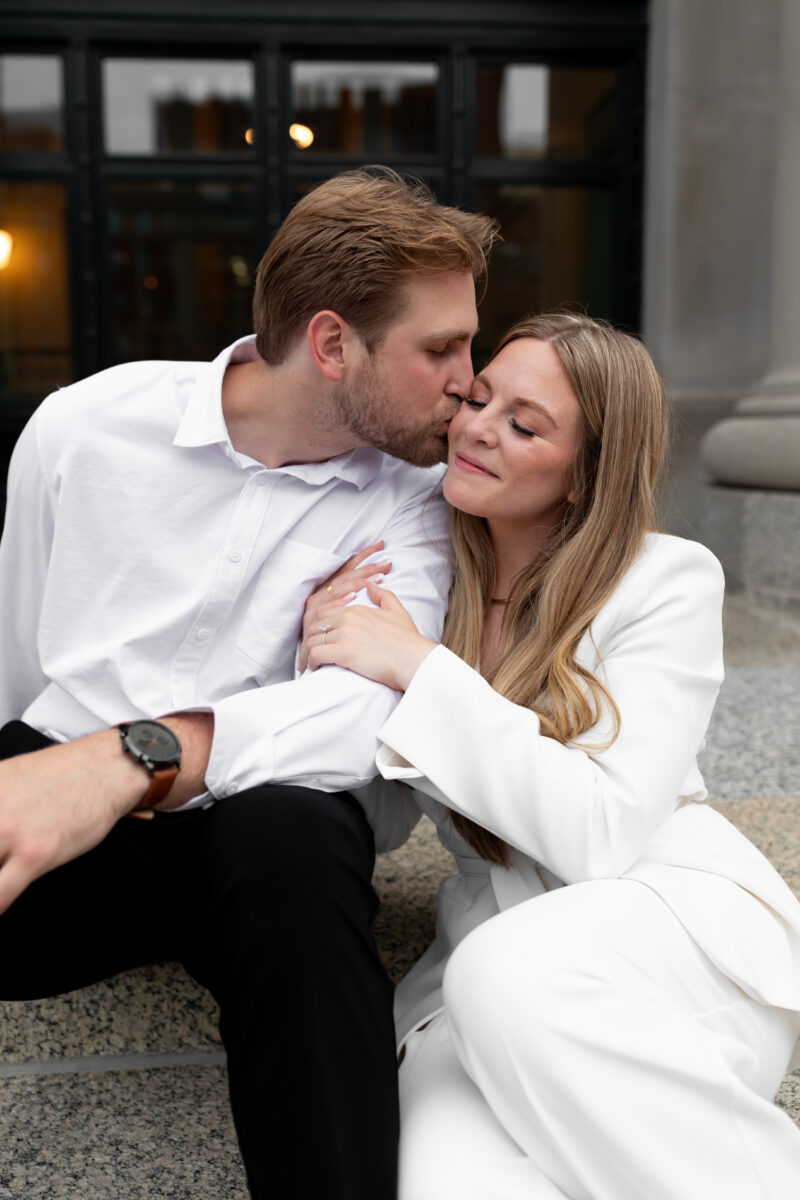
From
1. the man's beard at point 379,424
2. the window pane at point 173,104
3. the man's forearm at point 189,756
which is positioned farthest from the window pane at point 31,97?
the man's forearm at point 189,756

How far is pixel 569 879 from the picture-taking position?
5.90ft

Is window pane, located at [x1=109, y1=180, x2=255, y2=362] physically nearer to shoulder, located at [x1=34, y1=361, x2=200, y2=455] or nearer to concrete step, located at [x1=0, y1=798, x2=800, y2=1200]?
shoulder, located at [x1=34, y1=361, x2=200, y2=455]

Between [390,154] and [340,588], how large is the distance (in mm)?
7356

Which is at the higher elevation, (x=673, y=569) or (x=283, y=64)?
(x=283, y=64)

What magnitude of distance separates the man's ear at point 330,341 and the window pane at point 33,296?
663 cm

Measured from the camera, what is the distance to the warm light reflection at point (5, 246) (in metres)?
8.43

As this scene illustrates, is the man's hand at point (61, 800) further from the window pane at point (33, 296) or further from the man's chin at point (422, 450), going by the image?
the window pane at point (33, 296)

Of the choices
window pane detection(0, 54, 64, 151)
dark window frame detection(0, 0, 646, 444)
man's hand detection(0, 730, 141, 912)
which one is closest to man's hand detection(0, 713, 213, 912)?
man's hand detection(0, 730, 141, 912)

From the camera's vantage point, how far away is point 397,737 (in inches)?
72.6

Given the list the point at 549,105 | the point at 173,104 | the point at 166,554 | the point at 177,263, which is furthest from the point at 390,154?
the point at 166,554

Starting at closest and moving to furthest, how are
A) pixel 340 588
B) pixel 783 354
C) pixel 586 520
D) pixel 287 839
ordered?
1. pixel 287 839
2. pixel 586 520
3. pixel 340 588
4. pixel 783 354

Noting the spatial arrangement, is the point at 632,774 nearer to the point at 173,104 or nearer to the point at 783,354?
the point at 783,354

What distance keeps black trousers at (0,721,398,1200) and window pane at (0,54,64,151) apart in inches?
304

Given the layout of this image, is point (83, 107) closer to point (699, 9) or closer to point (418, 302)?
point (699, 9)
